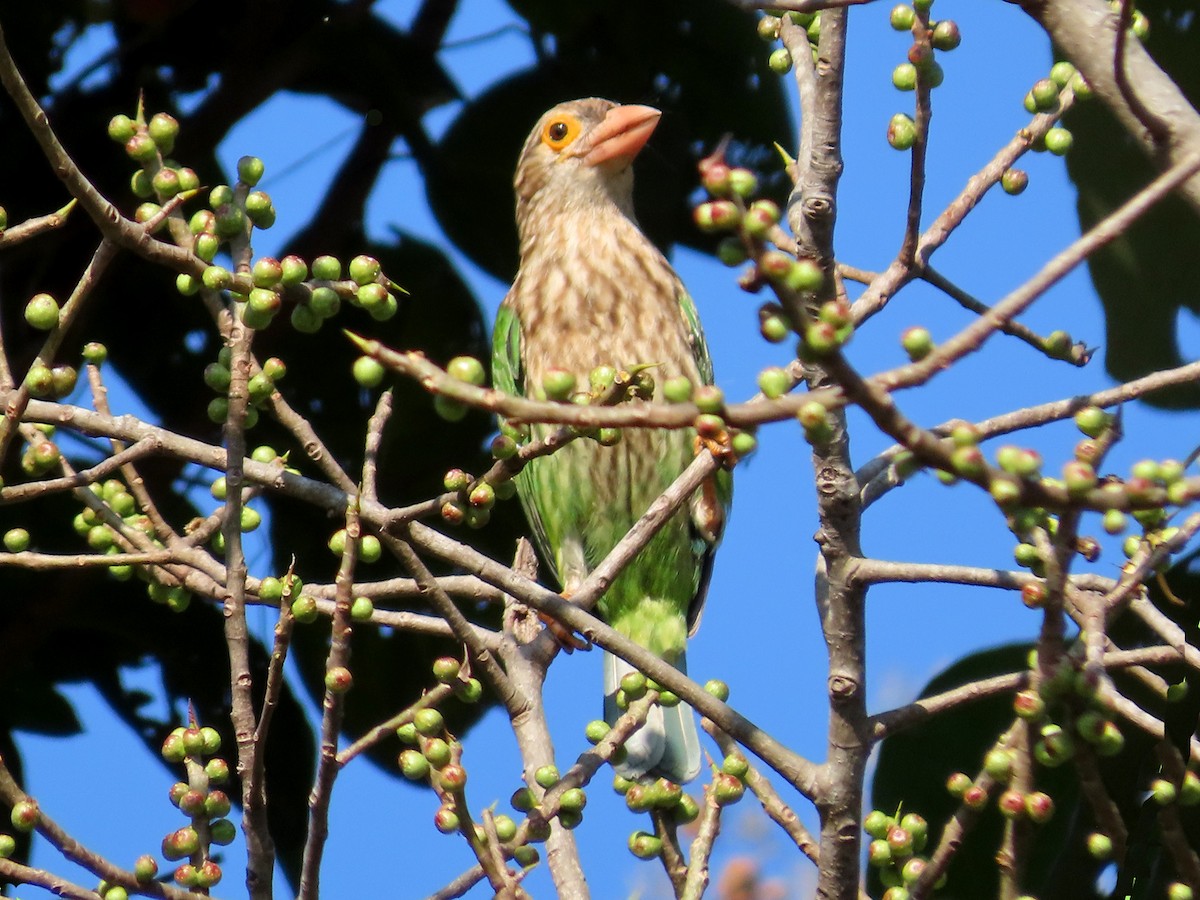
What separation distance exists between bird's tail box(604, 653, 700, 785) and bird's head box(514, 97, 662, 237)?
1348 mm

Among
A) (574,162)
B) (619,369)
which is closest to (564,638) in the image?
(619,369)

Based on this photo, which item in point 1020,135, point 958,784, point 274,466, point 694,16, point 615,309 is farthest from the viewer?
point 615,309

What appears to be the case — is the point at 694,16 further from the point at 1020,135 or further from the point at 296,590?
the point at 296,590

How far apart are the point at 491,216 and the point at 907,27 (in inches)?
77.7

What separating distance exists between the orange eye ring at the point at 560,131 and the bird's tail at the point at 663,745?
1456 millimetres

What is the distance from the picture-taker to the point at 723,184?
35.3 inches

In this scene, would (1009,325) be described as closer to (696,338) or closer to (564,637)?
(564,637)

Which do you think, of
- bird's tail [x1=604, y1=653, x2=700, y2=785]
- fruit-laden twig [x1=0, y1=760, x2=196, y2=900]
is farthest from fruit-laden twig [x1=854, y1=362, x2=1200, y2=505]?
bird's tail [x1=604, y1=653, x2=700, y2=785]

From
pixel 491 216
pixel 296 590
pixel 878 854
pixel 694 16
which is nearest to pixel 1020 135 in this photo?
pixel 878 854

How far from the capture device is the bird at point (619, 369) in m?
3.43

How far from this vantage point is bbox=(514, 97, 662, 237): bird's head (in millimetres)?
3725

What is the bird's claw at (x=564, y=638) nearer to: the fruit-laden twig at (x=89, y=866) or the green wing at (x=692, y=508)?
the fruit-laden twig at (x=89, y=866)

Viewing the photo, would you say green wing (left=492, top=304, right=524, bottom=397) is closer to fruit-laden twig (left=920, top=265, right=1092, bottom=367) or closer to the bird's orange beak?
the bird's orange beak

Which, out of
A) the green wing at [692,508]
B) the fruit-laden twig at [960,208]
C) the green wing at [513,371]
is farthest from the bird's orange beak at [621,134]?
the fruit-laden twig at [960,208]
